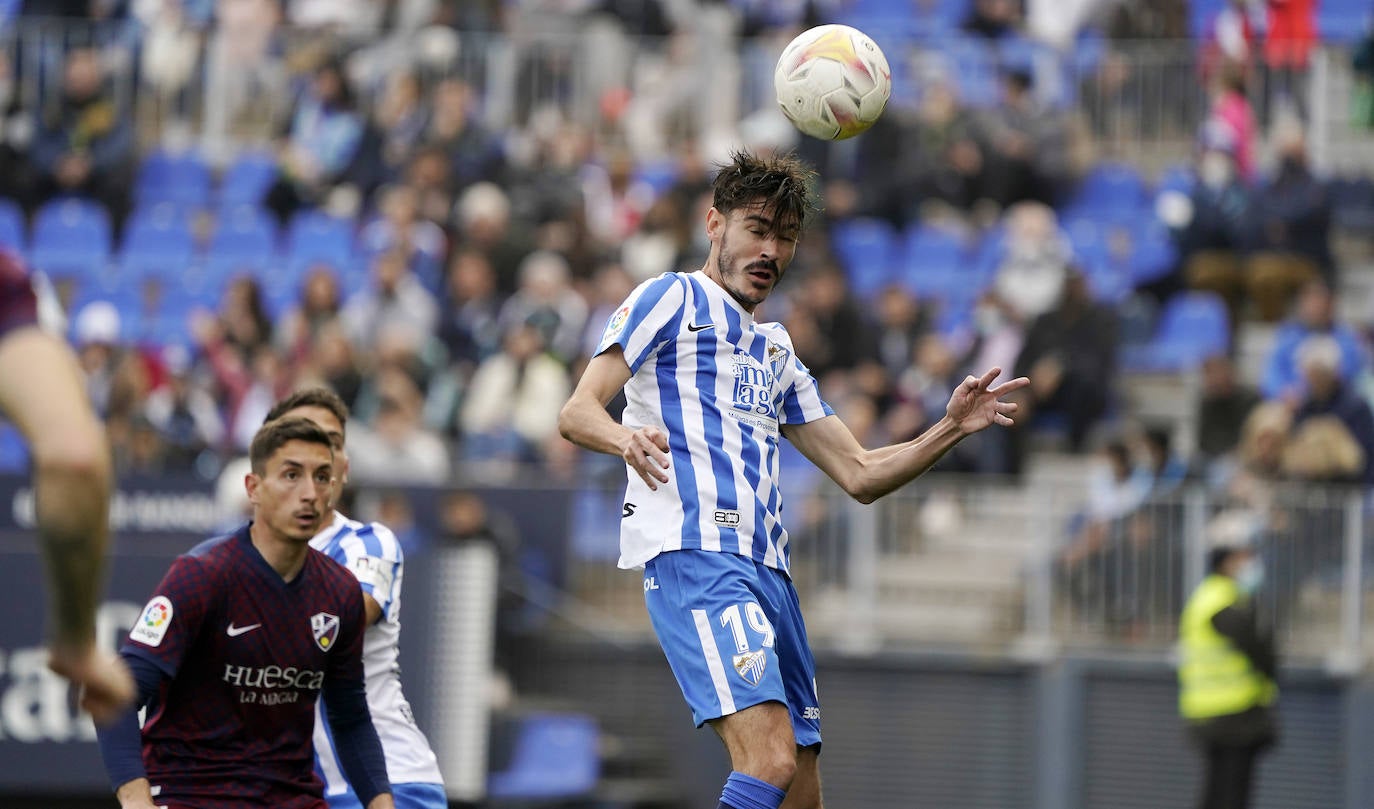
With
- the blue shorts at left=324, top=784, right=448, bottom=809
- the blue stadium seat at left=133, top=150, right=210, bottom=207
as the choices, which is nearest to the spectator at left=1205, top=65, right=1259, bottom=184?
the blue stadium seat at left=133, top=150, right=210, bottom=207

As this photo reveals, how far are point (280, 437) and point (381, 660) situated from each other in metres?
1.09

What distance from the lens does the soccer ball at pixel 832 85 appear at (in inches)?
290

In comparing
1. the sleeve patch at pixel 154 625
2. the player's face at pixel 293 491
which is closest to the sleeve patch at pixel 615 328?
the player's face at pixel 293 491

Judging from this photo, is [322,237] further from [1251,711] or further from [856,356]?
[1251,711]

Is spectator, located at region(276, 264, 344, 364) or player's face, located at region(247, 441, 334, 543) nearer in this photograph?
player's face, located at region(247, 441, 334, 543)

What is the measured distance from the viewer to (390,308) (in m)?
17.6

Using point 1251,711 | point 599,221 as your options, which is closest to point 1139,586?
point 1251,711

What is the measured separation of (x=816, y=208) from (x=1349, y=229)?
1250 centimetres

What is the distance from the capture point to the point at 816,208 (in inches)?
279

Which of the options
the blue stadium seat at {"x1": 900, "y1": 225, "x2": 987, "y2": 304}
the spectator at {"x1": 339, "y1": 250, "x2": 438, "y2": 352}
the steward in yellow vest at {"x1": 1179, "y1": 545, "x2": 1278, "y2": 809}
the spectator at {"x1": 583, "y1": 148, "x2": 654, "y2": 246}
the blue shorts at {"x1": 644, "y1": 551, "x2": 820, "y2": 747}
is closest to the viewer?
the blue shorts at {"x1": 644, "y1": 551, "x2": 820, "y2": 747}

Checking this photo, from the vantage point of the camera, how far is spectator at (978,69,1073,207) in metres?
18.5

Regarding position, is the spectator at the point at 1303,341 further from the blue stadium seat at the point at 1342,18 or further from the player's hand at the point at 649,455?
the player's hand at the point at 649,455

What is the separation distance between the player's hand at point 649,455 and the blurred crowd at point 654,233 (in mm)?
8916

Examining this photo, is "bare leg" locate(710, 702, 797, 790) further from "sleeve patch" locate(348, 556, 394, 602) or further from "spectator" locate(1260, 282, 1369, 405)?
"spectator" locate(1260, 282, 1369, 405)
